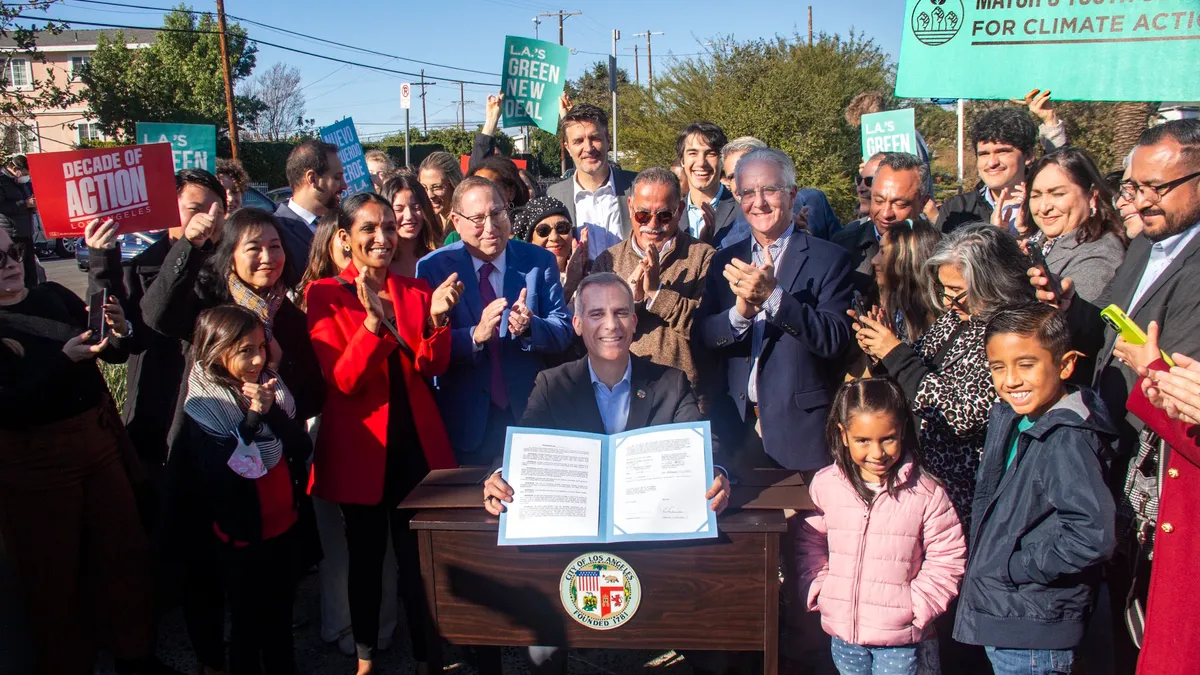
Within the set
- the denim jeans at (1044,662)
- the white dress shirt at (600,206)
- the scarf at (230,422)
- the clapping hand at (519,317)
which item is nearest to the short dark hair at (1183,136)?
the denim jeans at (1044,662)

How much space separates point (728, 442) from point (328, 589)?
6.58 ft

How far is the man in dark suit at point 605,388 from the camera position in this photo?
3158mm

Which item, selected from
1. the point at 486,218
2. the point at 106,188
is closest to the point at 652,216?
the point at 486,218

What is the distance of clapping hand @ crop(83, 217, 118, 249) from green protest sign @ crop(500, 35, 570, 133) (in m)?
3.78

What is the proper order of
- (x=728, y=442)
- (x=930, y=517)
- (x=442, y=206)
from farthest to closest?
1. (x=442, y=206)
2. (x=728, y=442)
3. (x=930, y=517)

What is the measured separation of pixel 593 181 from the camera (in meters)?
5.28

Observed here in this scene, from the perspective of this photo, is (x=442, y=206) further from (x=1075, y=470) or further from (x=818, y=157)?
(x=818, y=157)

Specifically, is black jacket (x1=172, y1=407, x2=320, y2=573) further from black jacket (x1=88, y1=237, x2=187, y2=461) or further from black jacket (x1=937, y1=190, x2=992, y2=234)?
black jacket (x1=937, y1=190, x2=992, y2=234)

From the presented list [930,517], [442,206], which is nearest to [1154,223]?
→ [930,517]

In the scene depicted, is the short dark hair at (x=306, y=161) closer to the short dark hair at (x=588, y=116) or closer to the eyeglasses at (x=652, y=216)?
the short dark hair at (x=588, y=116)

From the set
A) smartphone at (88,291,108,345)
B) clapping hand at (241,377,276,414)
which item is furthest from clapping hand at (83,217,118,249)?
clapping hand at (241,377,276,414)

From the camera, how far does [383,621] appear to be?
3.92 m

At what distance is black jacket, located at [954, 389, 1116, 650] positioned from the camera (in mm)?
2582

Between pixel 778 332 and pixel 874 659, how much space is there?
4.64ft
